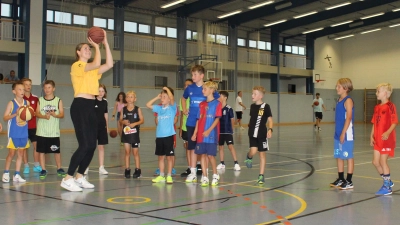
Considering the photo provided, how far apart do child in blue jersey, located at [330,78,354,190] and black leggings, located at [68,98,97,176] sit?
11.9ft

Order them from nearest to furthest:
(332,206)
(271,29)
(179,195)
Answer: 1. (332,206)
2. (179,195)
3. (271,29)

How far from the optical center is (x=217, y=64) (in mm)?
31672

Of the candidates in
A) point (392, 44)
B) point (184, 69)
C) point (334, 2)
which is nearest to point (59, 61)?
point (184, 69)

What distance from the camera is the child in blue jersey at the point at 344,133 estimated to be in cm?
732

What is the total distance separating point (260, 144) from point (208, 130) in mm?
978

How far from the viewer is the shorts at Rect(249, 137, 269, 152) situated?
7984 mm

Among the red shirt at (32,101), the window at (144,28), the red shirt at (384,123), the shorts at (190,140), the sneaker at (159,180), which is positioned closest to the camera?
the red shirt at (384,123)

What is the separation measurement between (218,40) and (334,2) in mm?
7860

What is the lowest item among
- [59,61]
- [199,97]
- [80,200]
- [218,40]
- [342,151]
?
[80,200]

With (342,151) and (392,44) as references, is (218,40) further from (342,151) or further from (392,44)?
(342,151)

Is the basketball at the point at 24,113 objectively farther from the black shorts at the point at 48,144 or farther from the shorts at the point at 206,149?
the shorts at the point at 206,149

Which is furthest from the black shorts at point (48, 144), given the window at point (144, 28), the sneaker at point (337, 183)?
the window at point (144, 28)

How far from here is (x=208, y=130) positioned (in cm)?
762

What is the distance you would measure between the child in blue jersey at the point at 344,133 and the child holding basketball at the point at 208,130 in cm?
183
